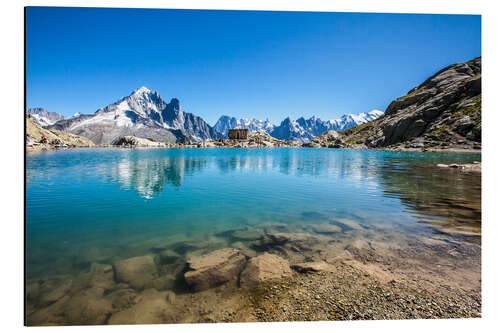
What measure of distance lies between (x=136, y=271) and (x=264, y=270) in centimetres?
460

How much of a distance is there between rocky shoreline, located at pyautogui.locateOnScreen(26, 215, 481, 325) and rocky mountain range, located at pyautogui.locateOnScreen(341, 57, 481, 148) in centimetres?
10167

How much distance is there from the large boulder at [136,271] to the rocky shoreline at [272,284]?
35mm

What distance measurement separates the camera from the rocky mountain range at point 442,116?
311ft

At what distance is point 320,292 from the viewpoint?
239 inches

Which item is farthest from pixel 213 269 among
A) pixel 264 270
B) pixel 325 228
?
pixel 325 228

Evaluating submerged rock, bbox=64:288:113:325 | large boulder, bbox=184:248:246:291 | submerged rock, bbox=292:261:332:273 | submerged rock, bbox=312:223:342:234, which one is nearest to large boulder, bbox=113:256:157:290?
submerged rock, bbox=64:288:113:325

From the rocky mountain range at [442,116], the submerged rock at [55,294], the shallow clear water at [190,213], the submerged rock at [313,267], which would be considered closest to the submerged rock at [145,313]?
the submerged rock at [55,294]

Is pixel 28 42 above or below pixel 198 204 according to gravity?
above

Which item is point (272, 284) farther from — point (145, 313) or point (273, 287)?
point (145, 313)

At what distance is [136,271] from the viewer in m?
7.75

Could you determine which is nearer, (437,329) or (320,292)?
(437,329)

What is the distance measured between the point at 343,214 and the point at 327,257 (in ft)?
20.8
